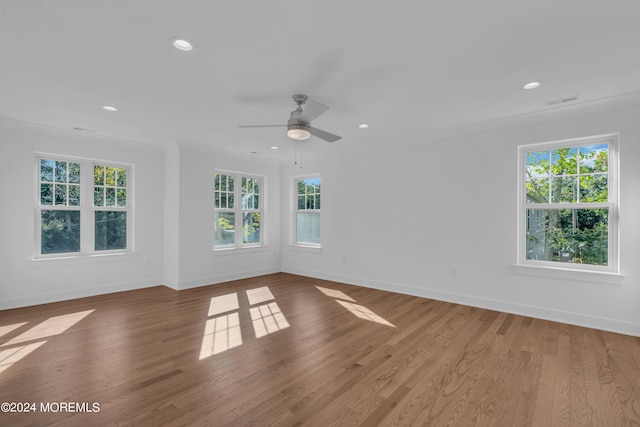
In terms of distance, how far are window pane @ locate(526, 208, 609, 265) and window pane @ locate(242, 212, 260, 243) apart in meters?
4.89

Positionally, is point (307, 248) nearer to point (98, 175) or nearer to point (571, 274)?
point (98, 175)

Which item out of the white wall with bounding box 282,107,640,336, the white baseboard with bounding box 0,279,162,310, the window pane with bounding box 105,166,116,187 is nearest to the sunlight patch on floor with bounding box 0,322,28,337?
the white baseboard with bounding box 0,279,162,310

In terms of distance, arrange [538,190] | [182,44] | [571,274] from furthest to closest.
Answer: [538,190], [571,274], [182,44]

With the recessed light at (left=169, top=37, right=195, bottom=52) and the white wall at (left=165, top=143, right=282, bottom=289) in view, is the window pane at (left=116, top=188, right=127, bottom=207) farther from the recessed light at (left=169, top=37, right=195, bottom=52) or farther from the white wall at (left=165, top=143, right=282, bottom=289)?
the recessed light at (left=169, top=37, right=195, bottom=52)

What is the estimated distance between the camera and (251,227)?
21.3ft

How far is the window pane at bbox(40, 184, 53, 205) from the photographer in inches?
175

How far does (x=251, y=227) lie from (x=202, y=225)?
1.17 meters

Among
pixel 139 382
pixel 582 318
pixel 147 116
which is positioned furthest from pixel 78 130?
pixel 582 318

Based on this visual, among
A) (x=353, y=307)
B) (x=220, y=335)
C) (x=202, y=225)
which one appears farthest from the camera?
(x=202, y=225)

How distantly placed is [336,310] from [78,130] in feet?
15.1

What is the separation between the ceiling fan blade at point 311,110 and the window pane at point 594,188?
3.36m

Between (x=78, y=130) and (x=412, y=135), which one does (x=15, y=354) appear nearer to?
(x=78, y=130)

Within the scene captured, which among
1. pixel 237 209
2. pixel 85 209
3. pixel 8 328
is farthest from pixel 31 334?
pixel 237 209

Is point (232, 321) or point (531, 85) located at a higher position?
point (531, 85)
